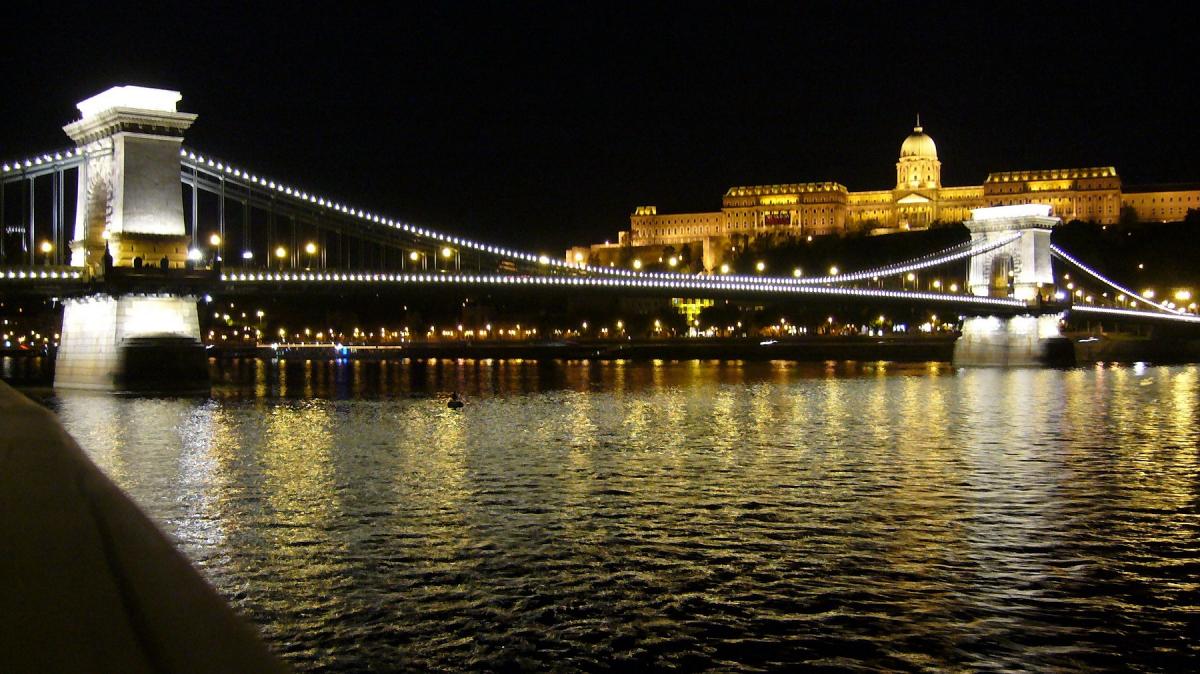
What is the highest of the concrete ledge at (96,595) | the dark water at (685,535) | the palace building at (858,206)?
the palace building at (858,206)

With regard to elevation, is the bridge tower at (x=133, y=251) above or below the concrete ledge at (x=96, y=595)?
above

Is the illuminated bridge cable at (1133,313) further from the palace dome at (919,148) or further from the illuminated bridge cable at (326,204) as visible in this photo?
the palace dome at (919,148)

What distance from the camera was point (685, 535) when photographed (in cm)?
1308

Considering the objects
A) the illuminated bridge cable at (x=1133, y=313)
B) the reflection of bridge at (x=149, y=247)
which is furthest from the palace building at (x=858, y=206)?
the reflection of bridge at (x=149, y=247)

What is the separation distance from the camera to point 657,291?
47.4m

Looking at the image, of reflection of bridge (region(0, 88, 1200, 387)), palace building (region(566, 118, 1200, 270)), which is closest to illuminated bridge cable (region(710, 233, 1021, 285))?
reflection of bridge (region(0, 88, 1200, 387))

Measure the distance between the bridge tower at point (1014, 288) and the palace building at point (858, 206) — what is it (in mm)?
71762

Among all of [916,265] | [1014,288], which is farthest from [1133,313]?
[916,265]

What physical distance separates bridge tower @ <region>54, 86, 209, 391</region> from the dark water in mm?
5926

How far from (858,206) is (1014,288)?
302 ft

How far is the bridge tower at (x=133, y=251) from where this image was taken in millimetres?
35219

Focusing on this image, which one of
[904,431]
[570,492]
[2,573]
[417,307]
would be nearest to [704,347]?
[417,307]

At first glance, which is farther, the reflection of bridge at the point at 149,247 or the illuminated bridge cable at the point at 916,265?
the illuminated bridge cable at the point at 916,265

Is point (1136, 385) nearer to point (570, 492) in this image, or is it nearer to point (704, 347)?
point (570, 492)
